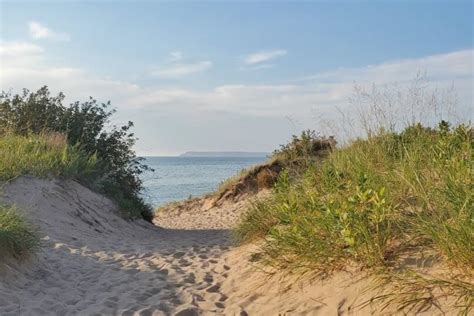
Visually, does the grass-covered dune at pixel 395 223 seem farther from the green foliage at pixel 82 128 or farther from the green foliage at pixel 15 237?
the green foliage at pixel 82 128

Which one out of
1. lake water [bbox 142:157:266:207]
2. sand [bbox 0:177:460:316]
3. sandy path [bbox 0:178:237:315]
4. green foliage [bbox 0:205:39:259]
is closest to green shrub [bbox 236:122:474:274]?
sand [bbox 0:177:460:316]

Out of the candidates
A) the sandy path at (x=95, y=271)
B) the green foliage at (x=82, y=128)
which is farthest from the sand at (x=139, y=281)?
the green foliage at (x=82, y=128)

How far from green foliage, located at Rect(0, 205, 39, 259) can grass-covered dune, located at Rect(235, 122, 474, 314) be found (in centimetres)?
310

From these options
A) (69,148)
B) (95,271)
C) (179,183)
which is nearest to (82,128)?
(69,148)

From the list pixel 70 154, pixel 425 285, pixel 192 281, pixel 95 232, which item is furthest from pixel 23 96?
pixel 425 285

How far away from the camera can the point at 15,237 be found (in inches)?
253

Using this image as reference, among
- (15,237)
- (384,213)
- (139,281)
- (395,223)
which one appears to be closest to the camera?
(384,213)

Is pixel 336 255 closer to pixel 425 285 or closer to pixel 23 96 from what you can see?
pixel 425 285

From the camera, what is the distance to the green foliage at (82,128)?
1573cm

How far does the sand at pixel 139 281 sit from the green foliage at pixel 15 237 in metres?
0.16

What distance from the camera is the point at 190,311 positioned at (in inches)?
197

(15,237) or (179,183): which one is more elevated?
(15,237)

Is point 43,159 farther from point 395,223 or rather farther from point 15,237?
point 395,223

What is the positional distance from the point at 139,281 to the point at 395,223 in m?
3.27
